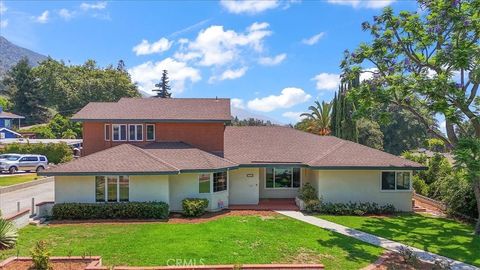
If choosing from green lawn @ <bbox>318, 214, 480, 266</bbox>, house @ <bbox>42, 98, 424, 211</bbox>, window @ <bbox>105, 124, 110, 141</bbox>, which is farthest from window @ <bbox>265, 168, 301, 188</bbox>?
window @ <bbox>105, 124, 110, 141</bbox>

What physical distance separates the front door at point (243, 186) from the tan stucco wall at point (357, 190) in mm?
3920

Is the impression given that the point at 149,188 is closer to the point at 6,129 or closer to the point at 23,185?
the point at 23,185

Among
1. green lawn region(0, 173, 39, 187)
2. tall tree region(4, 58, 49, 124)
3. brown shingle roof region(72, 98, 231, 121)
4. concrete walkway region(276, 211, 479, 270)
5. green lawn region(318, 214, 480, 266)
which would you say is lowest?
green lawn region(318, 214, 480, 266)

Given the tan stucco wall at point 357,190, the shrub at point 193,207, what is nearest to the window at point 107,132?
the shrub at point 193,207

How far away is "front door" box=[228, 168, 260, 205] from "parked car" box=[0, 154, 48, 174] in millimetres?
24522

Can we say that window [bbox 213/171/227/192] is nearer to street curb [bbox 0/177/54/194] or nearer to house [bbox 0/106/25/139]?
street curb [bbox 0/177/54/194]

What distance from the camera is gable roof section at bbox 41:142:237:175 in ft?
63.3

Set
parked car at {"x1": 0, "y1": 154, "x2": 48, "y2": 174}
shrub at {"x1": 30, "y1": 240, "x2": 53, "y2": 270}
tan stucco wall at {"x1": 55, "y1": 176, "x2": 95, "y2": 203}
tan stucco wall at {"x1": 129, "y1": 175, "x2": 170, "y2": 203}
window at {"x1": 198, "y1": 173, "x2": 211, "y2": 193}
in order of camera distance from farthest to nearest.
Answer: parked car at {"x1": 0, "y1": 154, "x2": 48, "y2": 174}
window at {"x1": 198, "y1": 173, "x2": 211, "y2": 193}
tan stucco wall at {"x1": 129, "y1": 175, "x2": 170, "y2": 203}
tan stucco wall at {"x1": 55, "y1": 176, "x2": 95, "y2": 203}
shrub at {"x1": 30, "y1": 240, "x2": 53, "y2": 270}

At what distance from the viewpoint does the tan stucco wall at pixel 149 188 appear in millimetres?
19969

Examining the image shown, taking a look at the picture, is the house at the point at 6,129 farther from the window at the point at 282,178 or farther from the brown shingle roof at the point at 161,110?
the window at the point at 282,178

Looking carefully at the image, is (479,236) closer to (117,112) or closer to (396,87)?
(396,87)

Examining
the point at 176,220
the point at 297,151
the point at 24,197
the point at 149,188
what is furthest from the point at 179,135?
the point at 24,197

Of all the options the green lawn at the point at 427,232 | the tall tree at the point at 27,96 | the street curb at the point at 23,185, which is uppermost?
the tall tree at the point at 27,96

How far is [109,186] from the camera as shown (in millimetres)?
19859
